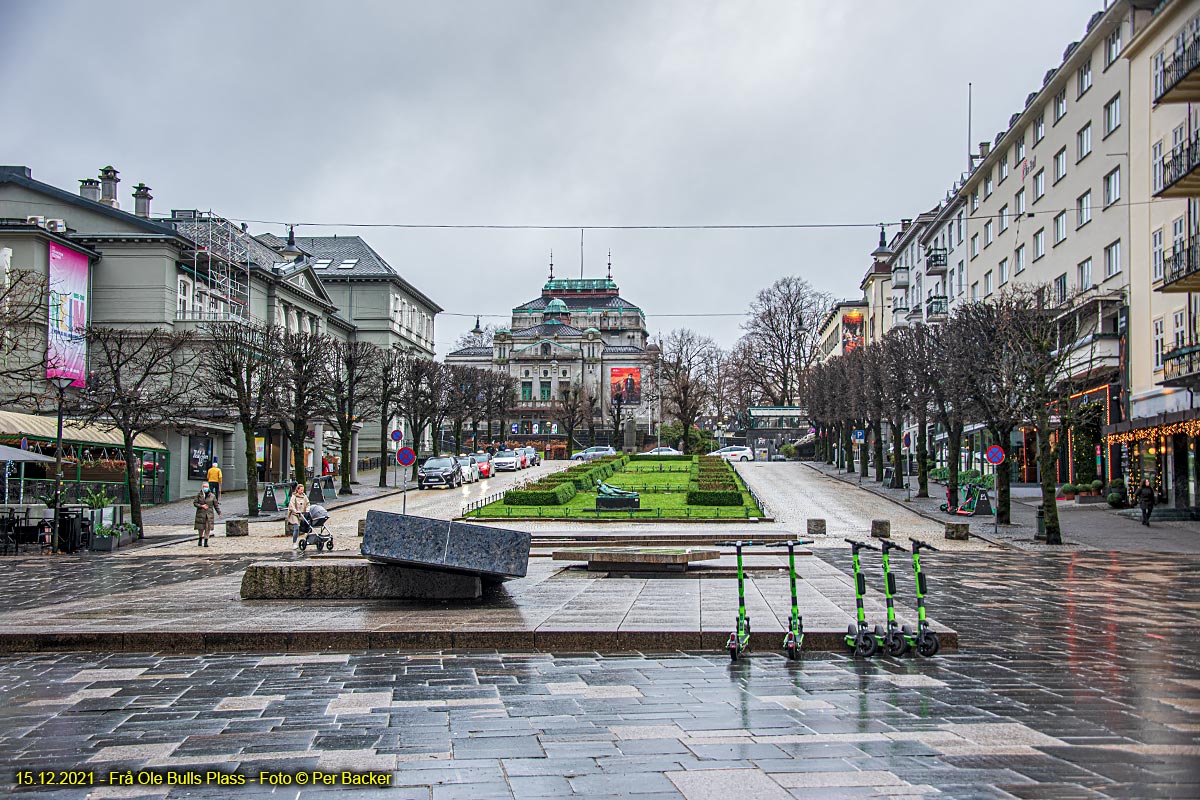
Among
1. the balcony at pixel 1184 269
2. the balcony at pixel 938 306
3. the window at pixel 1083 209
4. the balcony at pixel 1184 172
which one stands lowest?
the balcony at pixel 1184 269

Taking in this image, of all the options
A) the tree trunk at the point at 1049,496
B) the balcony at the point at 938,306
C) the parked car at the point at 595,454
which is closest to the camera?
the tree trunk at the point at 1049,496

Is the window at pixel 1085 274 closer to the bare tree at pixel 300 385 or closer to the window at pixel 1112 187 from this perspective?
the window at pixel 1112 187

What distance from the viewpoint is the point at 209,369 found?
42.5m

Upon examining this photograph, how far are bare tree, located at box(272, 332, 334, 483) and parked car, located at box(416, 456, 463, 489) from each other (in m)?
7.49

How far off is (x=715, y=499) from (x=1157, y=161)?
18.5 meters

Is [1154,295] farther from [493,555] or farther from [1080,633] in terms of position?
[493,555]

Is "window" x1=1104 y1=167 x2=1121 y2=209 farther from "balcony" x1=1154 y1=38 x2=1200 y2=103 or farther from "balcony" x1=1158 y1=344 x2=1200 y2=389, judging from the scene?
"balcony" x1=1158 y1=344 x2=1200 y2=389

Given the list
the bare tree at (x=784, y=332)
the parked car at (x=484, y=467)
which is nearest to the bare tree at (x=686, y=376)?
the bare tree at (x=784, y=332)

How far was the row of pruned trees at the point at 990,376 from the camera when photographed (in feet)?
96.5

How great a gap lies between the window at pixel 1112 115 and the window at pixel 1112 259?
4355 mm

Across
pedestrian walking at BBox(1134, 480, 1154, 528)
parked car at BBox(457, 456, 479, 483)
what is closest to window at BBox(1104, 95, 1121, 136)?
pedestrian walking at BBox(1134, 480, 1154, 528)

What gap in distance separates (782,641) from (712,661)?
995mm

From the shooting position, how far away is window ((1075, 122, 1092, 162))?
41.6 m

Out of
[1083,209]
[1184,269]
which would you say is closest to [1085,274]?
[1083,209]
